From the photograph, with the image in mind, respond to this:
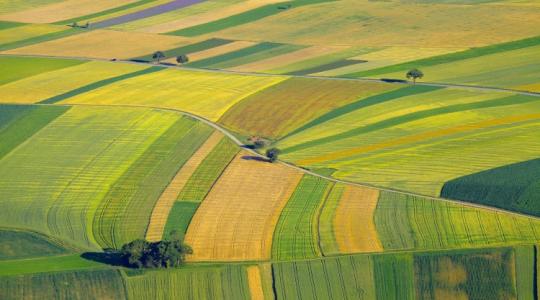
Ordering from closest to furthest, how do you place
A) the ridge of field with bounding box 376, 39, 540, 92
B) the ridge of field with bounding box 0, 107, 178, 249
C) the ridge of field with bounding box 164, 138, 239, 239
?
1. the ridge of field with bounding box 164, 138, 239, 239
2. the ridge of field with bounding box 0, 107, 178, 249
3. the ridge of field with bounding box 376, 39, 540, 92

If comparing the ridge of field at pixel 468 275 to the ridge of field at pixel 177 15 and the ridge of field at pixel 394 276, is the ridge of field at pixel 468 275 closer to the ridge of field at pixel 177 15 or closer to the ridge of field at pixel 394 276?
the ridge of field at pixel 394 276

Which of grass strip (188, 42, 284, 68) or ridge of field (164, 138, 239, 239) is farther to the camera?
grass strip (188, 42, 284, 68)

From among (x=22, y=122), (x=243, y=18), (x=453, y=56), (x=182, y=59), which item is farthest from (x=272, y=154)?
(x=243, y=18)

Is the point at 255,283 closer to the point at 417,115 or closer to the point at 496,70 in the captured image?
the point at 417,115

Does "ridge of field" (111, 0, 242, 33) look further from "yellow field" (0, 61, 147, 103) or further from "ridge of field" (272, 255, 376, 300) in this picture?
"ridge of field" (272, 255, 376, 300)

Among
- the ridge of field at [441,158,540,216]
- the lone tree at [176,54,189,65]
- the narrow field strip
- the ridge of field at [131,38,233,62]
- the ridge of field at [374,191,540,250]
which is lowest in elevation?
the ridge of field at [374,191,540,250]

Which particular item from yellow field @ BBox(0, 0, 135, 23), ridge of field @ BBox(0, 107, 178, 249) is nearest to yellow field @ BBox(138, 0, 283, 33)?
yellow field @ BBox(0, 0, 135, 23)

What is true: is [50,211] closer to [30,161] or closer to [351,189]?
[30,161]
